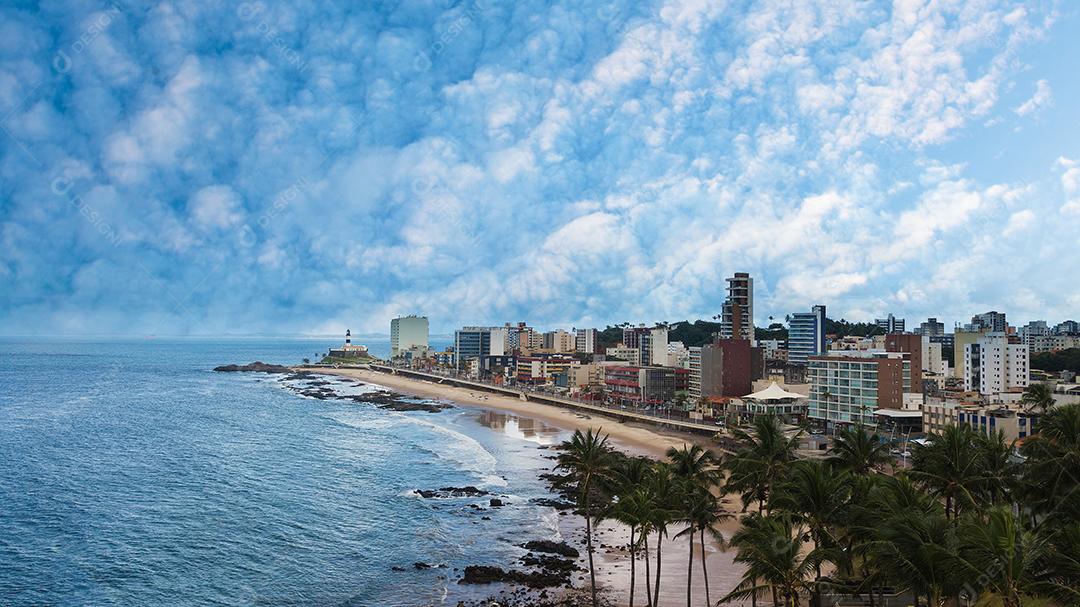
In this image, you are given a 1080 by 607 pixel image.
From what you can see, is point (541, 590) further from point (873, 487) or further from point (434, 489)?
point (434, 489)

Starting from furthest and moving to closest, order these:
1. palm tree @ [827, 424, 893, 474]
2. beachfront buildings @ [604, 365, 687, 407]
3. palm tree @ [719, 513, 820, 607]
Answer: beachfront buildings @ [604, 365, 687, 407] → palm tree @ [827, 424, 893, 474] → palm tree @ [719, 513, 820, 607]

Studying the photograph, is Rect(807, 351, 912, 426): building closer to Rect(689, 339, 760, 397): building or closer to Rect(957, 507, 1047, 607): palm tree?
Rect(689, 339, 760, 397): building

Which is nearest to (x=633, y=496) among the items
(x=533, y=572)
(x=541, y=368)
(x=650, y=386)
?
(x=533, y=572)

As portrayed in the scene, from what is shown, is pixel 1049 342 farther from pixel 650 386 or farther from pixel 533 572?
pixel 533 572

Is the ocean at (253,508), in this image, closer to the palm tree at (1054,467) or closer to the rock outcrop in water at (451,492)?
the rock outcrop in water at (451,492)

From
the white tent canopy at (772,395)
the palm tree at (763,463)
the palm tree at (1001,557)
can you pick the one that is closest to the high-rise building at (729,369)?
the white tent canopy at (772,395)

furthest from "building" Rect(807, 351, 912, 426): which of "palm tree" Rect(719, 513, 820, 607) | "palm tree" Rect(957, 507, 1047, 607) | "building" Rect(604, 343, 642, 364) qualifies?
"building" Rect(604, 343, 642, 364)
